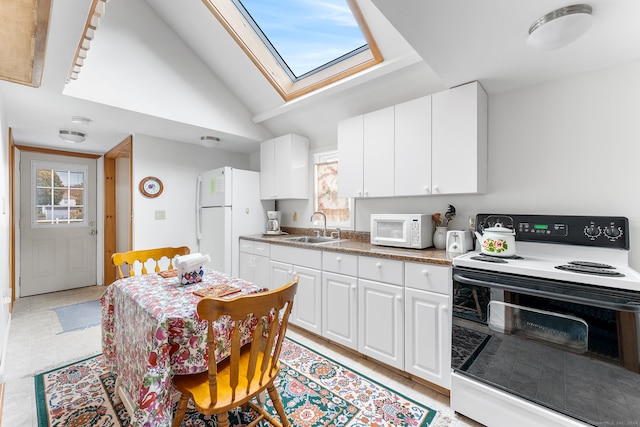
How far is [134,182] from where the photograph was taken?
3.33 m

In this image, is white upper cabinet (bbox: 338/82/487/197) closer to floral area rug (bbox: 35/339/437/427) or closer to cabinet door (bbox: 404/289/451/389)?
cabinet door (bbox: 404/289/451/389)

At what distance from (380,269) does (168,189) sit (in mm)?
2961

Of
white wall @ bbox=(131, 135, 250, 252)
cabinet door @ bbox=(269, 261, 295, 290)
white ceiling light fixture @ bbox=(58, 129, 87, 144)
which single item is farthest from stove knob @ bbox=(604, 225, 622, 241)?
white ceiling light fixture @ bbox=(58, 129, 87, 144)

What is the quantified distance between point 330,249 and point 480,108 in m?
1.57

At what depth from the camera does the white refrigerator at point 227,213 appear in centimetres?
337

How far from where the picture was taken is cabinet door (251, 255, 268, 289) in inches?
120

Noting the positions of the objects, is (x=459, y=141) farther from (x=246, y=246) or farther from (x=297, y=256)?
(x=246, y=246)

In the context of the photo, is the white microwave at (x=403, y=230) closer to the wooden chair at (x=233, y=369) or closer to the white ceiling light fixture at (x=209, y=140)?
the wooden chair at (x=233, y=369)

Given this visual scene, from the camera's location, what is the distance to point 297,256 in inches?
106

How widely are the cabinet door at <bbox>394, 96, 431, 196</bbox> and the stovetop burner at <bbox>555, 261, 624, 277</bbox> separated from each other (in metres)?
0.97

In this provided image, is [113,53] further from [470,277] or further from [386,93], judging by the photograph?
[470,277]

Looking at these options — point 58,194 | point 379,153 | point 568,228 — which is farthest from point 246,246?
point 58,194

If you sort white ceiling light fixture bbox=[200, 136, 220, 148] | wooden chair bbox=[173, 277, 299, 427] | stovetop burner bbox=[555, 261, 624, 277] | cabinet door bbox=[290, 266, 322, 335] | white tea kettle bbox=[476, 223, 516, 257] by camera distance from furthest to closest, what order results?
1. white ceiling light fixture bbox=[200, 136, 220, 148]
2. cabinet door bbox=[290, 266, 322, 335]
3. white tea kettle bbox=[476, 223, 516, 257]
4. stovetop burner bbox=[555, 261, 624, 277]
5. wooden chair bbox=[173, 277, 299, 427]

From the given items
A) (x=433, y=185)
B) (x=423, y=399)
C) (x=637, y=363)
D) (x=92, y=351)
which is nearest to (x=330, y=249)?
(x=433, y=185)
